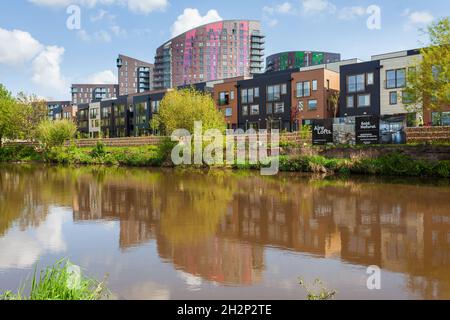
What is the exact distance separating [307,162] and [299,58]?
446 ft

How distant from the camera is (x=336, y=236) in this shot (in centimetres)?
1120

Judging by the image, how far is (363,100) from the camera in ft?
185

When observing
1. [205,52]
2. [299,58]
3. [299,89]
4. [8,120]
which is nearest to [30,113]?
[8,120]

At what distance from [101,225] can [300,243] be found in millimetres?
6084

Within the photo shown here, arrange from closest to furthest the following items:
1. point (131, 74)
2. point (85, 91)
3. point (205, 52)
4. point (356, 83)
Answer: point (356, 83) < point (205, 52) < point (131, 74) < point (85, 91)

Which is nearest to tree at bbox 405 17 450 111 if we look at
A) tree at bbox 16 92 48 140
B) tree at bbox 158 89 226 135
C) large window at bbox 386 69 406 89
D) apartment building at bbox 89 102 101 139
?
tree at bbox 158 89 226 135

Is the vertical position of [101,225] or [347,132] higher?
[347,132]

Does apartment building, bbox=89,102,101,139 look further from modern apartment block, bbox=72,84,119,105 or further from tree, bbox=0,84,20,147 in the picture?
modern apartment block, bbox=72,84,119,105

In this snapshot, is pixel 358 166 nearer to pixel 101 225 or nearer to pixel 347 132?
pixel 347 132

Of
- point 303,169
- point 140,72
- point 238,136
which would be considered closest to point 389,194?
Answer: point 303,169

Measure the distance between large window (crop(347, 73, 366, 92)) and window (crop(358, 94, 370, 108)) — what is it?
866 mm

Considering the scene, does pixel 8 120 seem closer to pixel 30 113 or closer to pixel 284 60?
pixel 30 113

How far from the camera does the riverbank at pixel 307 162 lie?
2820 cm

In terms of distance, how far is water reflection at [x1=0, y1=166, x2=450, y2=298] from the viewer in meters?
8.67
